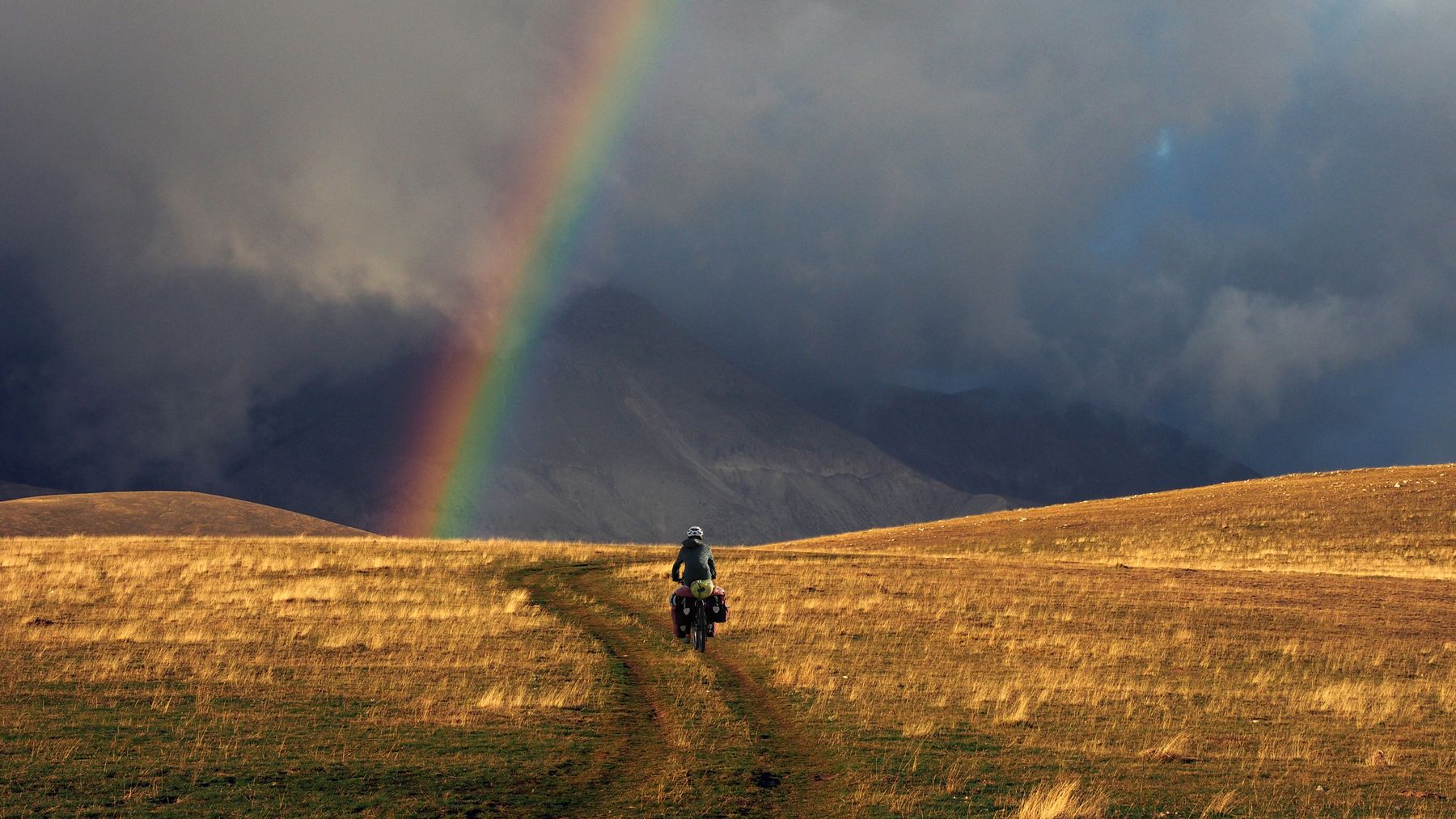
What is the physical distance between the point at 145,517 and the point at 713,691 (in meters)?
128

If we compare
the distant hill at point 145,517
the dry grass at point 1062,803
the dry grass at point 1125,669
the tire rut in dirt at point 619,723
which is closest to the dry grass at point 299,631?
the tire rut in dirt at point 619,723

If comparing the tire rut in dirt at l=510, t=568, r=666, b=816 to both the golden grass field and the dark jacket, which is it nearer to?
the golden grass field

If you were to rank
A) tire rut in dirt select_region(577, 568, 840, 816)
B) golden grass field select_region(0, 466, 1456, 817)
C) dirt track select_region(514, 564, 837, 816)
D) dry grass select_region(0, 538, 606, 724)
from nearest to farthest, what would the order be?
dirt track select_region(514, 564, 837, 816) < tire rut in dirt select_region(577, 568, 840, 816) < golden grass field select_region(0, 466, 1456, 817) < dry grass select_region(0, 538, 606, 724)

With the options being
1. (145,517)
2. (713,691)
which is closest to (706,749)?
(713,691)

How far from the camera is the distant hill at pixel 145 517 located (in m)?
119

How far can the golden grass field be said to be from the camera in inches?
595

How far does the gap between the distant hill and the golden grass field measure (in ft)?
274

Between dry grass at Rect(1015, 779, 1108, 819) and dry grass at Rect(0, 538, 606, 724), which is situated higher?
dry grass at Rect(0, 538, 606, 724)

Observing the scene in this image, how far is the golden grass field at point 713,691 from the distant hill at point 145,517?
8364cm

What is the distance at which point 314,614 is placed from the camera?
30.7 metres

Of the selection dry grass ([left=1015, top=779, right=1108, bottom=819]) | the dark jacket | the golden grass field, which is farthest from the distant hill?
dry grass ([left=1015, top=779, right=1108, bottom=819])

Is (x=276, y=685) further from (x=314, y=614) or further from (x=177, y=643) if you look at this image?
(x=314, y=614)

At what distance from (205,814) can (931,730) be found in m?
10.8

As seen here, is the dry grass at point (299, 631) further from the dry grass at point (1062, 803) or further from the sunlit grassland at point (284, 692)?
the dry grass at point (1062, 803)
